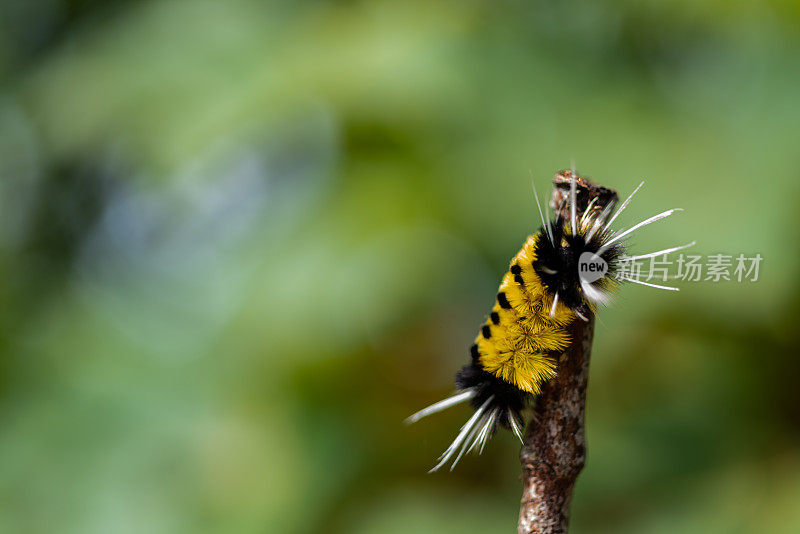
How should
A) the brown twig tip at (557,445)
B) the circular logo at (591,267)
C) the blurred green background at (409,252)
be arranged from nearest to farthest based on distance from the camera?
1. the brown twig tip at (557,445)
2. the circular logo at (591,267)
3. the blurred green background at (409,252)

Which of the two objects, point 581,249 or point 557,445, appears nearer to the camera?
point 557,445

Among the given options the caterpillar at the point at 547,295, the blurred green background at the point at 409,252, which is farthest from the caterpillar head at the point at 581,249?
the blurred green background at the point at 409,252

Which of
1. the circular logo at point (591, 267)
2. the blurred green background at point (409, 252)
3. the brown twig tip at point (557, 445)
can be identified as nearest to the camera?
the brown twig tip at point (557, 445)

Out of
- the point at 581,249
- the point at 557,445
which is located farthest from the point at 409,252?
the point at 557,445

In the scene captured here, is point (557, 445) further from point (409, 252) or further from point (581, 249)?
point (409, 252)

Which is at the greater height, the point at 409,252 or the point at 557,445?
the point at 409,252

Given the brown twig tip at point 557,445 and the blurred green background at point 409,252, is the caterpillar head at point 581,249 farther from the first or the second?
the blurred green background at point 409,252

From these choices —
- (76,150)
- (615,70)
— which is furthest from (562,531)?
(76,150)
